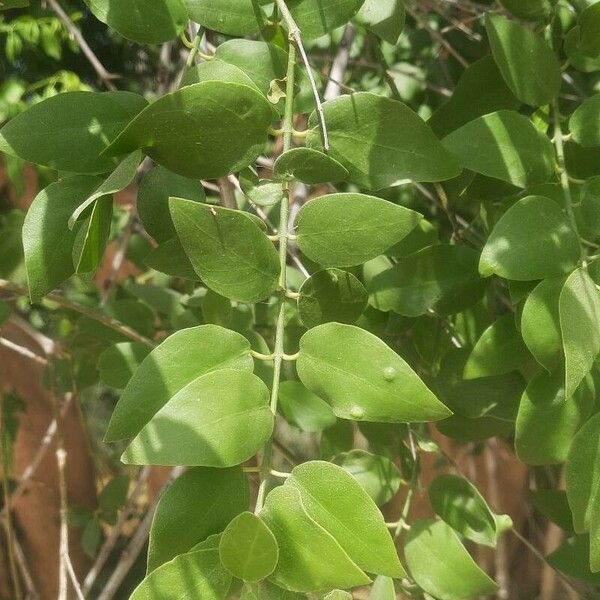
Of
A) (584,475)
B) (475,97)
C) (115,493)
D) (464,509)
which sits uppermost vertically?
(475,97)

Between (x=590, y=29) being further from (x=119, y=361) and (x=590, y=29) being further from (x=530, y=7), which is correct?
(x=119, y=361)

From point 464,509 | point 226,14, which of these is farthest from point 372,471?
point 226,14

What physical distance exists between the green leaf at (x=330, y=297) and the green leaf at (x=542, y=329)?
0.08 meters

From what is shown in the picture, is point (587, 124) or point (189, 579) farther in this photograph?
point (587, 124)

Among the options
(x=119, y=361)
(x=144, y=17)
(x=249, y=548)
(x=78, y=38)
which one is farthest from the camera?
(x=78, y=38)

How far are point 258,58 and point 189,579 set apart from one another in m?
0.26

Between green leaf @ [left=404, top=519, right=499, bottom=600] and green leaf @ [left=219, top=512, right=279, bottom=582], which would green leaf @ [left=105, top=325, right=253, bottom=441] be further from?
green leaf @ [left=404, top=519, right=499, bottom=600]

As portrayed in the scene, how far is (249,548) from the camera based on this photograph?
29 centimetres

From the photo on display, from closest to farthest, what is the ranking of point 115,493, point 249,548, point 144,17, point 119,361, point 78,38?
point 249,548 → point 144,17 → point 119,361 → point 78,38 → point 115,493

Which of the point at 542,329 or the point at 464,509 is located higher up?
the point at 542,329

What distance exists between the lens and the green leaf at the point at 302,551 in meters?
0.28

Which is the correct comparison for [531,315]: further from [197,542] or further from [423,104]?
[423,104]

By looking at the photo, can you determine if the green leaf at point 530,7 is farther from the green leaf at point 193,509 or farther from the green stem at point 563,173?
the green leaf at point 193,509

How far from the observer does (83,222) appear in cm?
34
